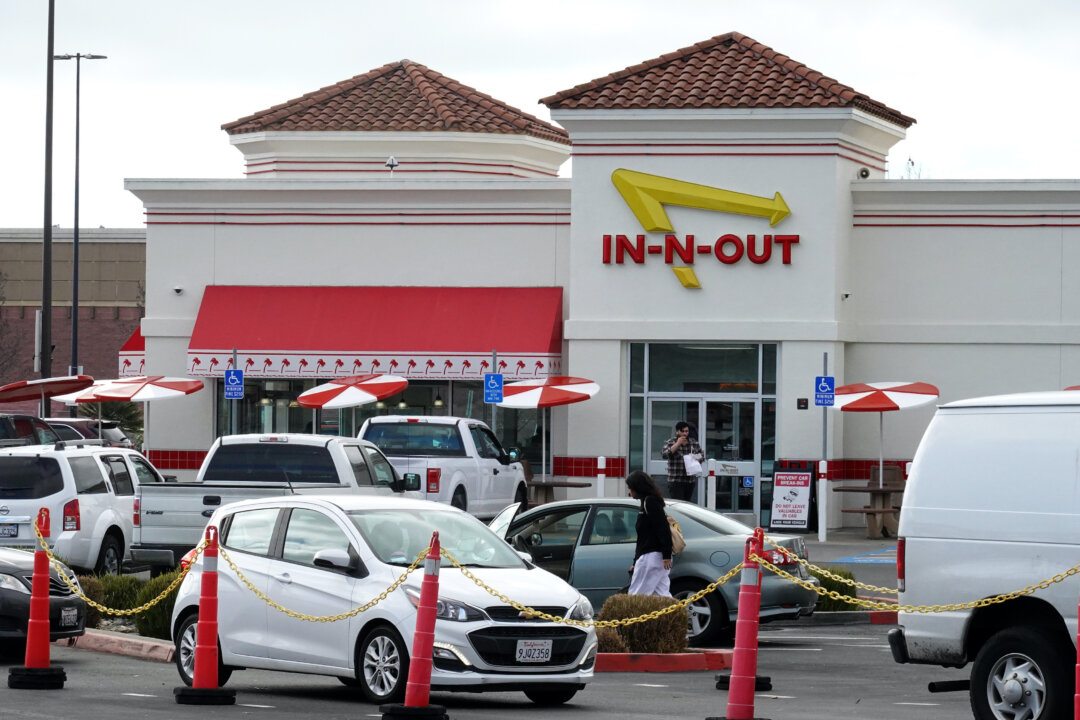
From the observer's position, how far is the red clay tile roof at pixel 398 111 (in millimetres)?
37594

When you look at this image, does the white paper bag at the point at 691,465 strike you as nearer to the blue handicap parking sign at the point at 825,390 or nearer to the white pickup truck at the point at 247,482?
the blue handicap parking sign at the point at 825,390

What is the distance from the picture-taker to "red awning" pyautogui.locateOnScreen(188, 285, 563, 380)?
103ft

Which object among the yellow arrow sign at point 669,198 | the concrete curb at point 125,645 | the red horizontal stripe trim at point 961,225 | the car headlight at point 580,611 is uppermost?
the yellow arrow sign at point 669,198

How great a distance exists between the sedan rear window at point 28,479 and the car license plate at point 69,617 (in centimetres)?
510

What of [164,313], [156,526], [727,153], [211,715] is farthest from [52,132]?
[211,715]

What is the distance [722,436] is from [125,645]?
16.2 metres

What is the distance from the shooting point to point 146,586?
17.0 m

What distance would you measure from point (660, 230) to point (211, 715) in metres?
19.8

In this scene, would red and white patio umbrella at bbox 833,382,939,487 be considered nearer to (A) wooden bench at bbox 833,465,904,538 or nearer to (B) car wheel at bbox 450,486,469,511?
(A) wooden bench at bbox 833,465,904,538

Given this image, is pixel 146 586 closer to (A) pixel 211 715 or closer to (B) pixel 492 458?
(A) pixel 211 715

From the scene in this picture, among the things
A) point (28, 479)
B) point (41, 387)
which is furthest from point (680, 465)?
point (41, 387)

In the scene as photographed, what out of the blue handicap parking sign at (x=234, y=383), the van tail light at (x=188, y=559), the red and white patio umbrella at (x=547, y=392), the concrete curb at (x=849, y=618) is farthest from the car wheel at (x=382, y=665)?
the blue handicap parking sign at (x=234, y=383)

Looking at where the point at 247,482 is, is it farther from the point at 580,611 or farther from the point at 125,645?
the point at 580,611

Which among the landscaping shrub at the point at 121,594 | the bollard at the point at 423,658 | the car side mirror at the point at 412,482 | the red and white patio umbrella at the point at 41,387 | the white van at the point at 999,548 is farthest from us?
the red and white patio umbrella at the point at 41,387
